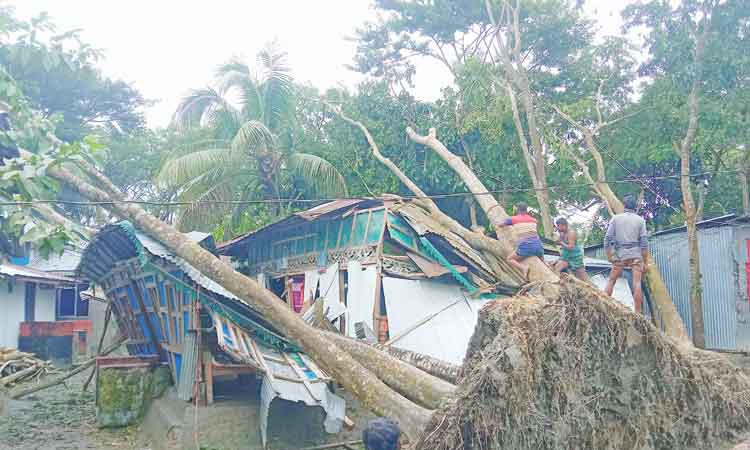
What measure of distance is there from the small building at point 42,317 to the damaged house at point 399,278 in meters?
9.02

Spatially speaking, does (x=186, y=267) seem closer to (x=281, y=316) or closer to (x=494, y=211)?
(x=281, y=316)

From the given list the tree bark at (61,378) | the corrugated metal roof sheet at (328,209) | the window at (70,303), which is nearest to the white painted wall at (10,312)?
the window at (70,303)

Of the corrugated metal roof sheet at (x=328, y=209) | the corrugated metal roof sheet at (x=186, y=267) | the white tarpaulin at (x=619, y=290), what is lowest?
the white tarpaulin at (x=619, y=290)

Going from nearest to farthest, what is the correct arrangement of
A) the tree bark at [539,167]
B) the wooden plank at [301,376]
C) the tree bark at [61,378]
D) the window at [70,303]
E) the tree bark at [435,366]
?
the tree bark at [435,366], the wooden plank at [301,376], the tree bark at [61,378], the tree bark at [539,167], the window at [70,303]

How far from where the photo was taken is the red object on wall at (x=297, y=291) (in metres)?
13.2

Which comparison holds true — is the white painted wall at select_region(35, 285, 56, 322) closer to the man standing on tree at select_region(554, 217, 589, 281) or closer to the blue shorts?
the blue shorts

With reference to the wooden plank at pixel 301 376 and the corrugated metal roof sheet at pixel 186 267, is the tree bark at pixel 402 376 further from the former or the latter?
the corrugated metal roof sheet at pixel 186 267

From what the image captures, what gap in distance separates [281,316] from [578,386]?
12.6 ft

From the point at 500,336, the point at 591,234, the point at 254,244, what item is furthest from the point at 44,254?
the point at 591,234

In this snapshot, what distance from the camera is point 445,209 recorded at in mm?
17031

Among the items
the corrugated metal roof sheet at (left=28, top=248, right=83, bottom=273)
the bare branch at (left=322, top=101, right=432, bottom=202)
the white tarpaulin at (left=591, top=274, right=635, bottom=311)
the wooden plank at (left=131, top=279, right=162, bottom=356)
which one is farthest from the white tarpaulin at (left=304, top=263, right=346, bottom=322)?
the corrugated metal roof sheet at (left=28, top=248, right=83, bottom=273)

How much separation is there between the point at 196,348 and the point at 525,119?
11595 millimetres

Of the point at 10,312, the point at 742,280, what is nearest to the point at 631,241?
the point at 742,280

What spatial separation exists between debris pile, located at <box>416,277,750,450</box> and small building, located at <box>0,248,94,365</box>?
15.5m
